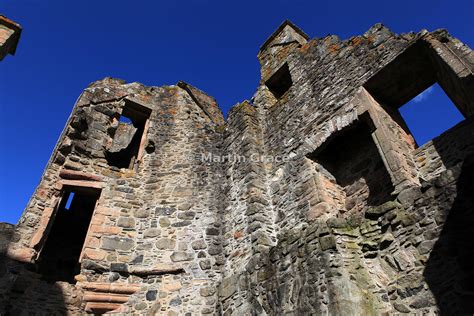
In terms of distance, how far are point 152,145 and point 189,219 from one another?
7.54ft

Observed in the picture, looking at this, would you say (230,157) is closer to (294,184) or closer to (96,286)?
(294,184)

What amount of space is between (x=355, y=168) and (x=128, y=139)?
7.50 m

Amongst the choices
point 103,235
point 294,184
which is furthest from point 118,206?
point 294,184

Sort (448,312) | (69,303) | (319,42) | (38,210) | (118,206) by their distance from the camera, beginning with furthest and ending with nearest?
(319,42)
(118,206)
(38,210)
(69,303)
(448,312)

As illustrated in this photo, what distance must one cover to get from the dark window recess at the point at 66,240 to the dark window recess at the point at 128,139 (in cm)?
132

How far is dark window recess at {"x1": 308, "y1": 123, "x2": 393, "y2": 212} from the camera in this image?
Answer: 5594 millimetres

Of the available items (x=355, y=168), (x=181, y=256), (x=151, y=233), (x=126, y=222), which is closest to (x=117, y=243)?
(x=126, y=222)

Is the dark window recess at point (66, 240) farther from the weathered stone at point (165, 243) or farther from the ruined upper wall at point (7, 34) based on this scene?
the ruined upper wall at point (7, 34)

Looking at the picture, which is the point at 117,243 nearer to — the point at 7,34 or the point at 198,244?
the point at 198,244

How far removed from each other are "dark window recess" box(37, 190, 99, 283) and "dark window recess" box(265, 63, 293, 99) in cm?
534

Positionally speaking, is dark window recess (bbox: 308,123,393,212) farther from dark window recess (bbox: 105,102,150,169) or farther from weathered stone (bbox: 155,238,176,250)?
dark window recess (bbox: 105,102,150,169)

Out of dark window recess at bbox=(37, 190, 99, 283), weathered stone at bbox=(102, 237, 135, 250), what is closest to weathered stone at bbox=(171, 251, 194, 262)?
weathered stone at bbox=(102, 237, 135, 250)

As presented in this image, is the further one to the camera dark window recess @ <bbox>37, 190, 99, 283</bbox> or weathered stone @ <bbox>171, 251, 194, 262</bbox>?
dark window recess @ <bbox>37, 190, 99, 283</bbox>

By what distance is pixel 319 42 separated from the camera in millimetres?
8102
